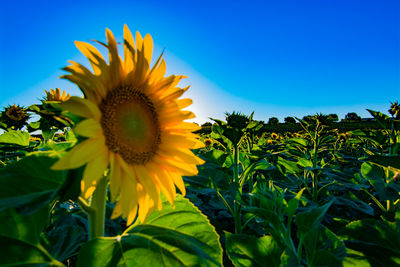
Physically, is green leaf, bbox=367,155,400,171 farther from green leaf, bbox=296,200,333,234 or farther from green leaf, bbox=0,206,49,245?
green leaf, bbox=0,206,49,245

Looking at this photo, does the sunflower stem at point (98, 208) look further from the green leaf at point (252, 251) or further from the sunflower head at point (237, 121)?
the sunflower head at point (237, 121)

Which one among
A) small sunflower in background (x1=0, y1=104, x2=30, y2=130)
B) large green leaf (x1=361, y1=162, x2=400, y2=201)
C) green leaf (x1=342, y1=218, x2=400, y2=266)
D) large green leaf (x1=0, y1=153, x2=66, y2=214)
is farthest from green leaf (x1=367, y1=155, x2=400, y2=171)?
small sunflower in background (x1=0, y1=104, x2=30, y2=130)

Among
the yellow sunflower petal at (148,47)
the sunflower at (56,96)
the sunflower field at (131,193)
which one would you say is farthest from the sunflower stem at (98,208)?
the sunflower at (56,96)

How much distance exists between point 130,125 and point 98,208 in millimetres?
318

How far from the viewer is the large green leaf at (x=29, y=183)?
553 mm

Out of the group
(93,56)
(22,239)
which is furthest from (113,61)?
(22,239)

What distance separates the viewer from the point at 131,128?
37.4 inches

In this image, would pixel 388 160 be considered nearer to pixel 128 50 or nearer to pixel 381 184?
pixel 381 184

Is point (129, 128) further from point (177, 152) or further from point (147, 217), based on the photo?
point (147, 217)

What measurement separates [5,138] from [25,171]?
47.7 inches

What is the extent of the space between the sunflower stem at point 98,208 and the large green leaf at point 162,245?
0.07 meters

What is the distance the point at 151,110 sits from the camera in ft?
3.40

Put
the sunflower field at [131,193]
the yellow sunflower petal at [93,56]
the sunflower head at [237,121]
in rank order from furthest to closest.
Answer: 1. the sunflower head at [237,121]
2. the yellow sunflower petal at [93,56]
3. the sunflower field at [131,193]

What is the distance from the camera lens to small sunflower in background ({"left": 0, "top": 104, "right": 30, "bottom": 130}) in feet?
8.27
